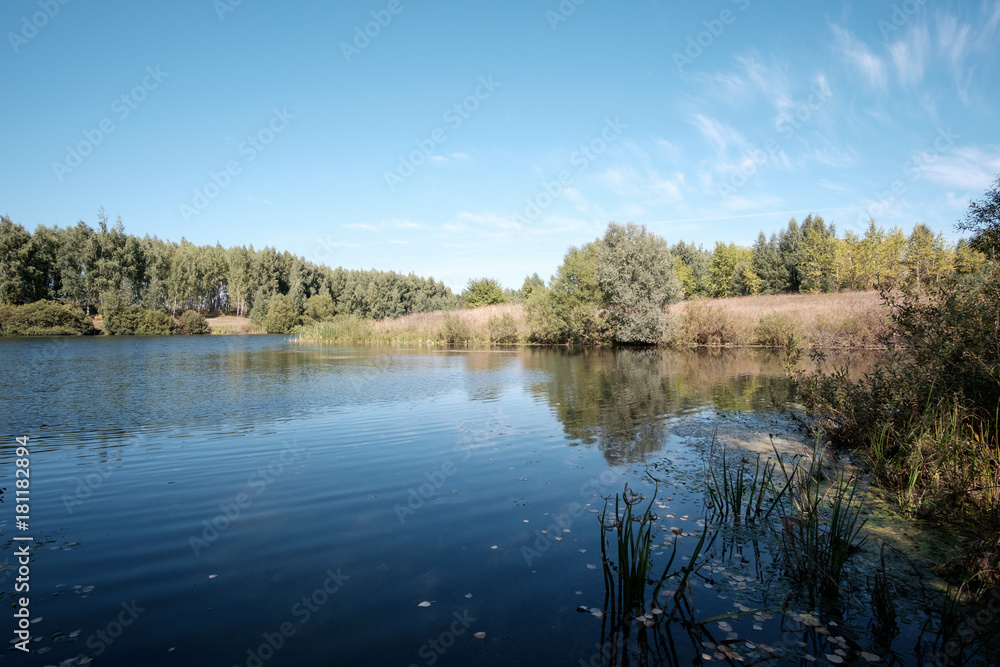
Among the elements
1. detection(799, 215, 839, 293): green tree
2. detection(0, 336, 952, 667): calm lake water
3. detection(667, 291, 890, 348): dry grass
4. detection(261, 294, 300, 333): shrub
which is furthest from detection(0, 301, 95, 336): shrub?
detection(799, 215, 839, 293): green tree

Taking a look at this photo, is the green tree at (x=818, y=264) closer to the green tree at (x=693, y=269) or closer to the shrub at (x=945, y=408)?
the green tree at (x=693, y=269)

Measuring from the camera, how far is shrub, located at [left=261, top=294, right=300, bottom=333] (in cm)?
7519

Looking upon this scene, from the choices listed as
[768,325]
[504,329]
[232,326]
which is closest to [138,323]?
[232,326]

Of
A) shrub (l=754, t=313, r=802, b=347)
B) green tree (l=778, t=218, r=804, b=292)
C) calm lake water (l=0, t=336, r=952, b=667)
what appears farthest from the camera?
green tree (l=778, t=218, r=804, b=292)

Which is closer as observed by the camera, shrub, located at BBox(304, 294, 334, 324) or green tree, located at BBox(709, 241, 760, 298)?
green tree, located at BBox(709, 241, 760, 298)

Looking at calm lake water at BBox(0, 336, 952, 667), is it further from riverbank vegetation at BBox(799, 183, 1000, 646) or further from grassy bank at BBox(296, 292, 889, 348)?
grassy bank at BBox(296, 292, 889, 348)

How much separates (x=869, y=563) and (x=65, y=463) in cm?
1259

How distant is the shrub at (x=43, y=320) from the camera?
5331 centimetres

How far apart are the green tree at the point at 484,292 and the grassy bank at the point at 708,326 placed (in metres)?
27.2

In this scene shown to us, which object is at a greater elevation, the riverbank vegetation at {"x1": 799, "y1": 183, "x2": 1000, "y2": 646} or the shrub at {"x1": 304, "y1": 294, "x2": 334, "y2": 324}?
the shrub at {"x1": 304, "y1": 294, "x2": 334, "y2": 324}

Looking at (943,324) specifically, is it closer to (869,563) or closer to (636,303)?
(869,563)

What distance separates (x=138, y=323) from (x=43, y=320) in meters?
9.28

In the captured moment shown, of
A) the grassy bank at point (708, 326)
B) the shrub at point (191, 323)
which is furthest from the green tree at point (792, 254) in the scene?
the shrub at point (191, 323)

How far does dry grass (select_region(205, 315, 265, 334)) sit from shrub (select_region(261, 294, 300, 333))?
1678 mm
